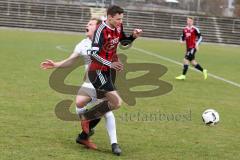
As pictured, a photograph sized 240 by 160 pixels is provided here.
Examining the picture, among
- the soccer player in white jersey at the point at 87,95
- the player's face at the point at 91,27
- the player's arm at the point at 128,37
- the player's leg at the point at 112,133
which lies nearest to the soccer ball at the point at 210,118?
the player's arm at the point at 128,37

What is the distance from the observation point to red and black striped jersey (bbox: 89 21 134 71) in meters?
7.02

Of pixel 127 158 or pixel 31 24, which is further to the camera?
pixel 31 24

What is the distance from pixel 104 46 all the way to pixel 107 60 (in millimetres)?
192

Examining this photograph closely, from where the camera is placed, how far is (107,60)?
23.4 ft

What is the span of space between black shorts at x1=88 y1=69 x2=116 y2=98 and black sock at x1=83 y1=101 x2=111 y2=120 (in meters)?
0.20

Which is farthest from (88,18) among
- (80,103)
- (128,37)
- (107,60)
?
(107,60)

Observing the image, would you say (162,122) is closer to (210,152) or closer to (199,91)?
(210,152)

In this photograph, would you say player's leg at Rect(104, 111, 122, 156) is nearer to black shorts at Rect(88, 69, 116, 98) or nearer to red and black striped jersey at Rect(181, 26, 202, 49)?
black shorts at Rect(88, 69, 116, 98)

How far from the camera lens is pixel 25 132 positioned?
7.90 metres

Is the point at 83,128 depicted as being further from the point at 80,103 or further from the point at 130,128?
the point at 130,128

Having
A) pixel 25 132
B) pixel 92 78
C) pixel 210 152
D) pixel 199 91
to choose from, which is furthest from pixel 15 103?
pixel 199 91

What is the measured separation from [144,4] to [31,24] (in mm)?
13852

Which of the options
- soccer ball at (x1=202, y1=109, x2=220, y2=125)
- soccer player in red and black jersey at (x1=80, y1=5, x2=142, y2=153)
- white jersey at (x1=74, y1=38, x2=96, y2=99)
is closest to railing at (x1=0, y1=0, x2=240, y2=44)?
soccer ball at (x1=202, y1=109, x2=220, y2=125)

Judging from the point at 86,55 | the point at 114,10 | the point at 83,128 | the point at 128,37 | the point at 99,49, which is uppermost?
the point at 114,10
